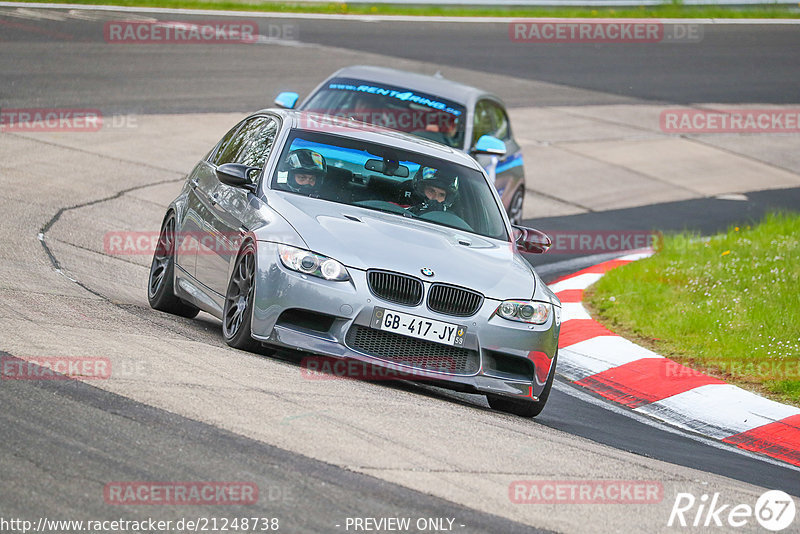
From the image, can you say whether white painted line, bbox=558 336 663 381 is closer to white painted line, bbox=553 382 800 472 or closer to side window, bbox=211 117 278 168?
white painted line, bbox=553 382 800 472

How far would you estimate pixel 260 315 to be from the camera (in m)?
7.19

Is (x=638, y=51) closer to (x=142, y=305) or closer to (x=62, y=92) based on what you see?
(x=62, y=92)

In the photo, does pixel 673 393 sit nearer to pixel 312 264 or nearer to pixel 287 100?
pixel 312 264

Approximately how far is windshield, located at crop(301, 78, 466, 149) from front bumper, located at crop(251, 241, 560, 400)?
6050mm

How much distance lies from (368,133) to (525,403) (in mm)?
2383

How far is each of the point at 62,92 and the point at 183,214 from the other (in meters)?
9.87

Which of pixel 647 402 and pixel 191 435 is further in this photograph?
pixel 647 402

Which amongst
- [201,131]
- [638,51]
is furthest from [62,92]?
[638,51]

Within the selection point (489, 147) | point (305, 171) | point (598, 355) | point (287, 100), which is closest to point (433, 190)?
point (305, 171)

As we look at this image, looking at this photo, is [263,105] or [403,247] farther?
[263,105]

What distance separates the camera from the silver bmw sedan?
23.3 ft

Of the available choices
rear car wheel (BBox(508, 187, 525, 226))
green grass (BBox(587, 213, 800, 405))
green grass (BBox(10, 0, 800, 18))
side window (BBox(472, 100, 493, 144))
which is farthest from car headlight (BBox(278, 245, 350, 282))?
green grass (BBox(10, 0, 800, 18))

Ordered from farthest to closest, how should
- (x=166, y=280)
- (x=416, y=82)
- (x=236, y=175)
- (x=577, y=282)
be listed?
(x=416, y=82), (x=577, y=282), (x=166, y=280), (x=236, y=175)

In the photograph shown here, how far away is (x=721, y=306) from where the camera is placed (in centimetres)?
1089
